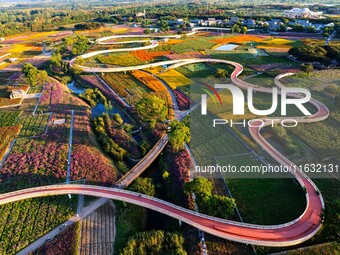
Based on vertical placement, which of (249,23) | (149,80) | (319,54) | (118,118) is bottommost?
(118,118)

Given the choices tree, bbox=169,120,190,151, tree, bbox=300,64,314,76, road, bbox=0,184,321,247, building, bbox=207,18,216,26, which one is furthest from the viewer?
building, bbox=207,18,216,26

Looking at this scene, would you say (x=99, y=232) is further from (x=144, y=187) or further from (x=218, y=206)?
(x=218, y=206)

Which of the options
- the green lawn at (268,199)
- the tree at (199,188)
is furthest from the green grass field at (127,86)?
the green lawn at (268,199)

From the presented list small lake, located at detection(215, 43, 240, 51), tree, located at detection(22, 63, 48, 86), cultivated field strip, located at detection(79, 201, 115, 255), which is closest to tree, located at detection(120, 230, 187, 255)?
cultivated field strip, located at detection(79, 201, 115, 255)

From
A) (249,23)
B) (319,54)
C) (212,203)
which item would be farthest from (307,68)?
(249,23)

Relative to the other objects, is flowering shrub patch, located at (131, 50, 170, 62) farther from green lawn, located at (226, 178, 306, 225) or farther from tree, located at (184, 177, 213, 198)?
tree, located at (184, 177, 213, 198)

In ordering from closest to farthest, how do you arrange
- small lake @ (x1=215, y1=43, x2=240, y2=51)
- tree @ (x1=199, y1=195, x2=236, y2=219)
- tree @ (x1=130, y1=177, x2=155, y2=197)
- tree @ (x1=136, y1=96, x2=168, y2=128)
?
tree @ (x1=199, y1=195, x2=236, y2=219)
tree @ (x1=130, y1=177, x2=155, y2=197)
tree @ (x1=136, y1=96, x2=168, y2=128)
small lake @ (x1=215, y1=43, x2=240, y2=51)
